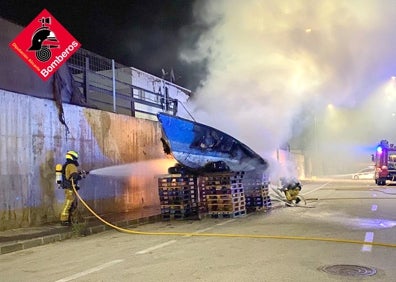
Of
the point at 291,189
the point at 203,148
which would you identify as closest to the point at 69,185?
the point at 203,148

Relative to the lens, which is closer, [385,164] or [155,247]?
[155,247]

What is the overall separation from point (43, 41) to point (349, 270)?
9086mm

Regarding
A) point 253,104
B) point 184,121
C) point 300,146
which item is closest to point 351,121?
point 300,146

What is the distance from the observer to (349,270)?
5.89 meters

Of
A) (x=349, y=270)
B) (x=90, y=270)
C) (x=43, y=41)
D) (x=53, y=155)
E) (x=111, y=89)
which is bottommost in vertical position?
(x=349, y=270)

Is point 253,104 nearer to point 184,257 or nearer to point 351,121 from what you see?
point 184,257

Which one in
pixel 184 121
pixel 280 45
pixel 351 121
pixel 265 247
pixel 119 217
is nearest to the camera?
pixel 265 247

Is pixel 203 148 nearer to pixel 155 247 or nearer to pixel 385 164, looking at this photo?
pixel 155 247

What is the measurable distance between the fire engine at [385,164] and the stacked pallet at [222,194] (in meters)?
19.6

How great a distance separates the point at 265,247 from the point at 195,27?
10.9 m

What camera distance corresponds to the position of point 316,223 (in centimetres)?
1057

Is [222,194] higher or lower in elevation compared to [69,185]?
lower

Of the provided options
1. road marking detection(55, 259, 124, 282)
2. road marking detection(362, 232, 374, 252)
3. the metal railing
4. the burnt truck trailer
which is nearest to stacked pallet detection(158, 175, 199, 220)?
the burnt truck trailer

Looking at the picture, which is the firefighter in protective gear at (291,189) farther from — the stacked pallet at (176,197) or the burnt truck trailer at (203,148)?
the stacked pallet at (176,197)
